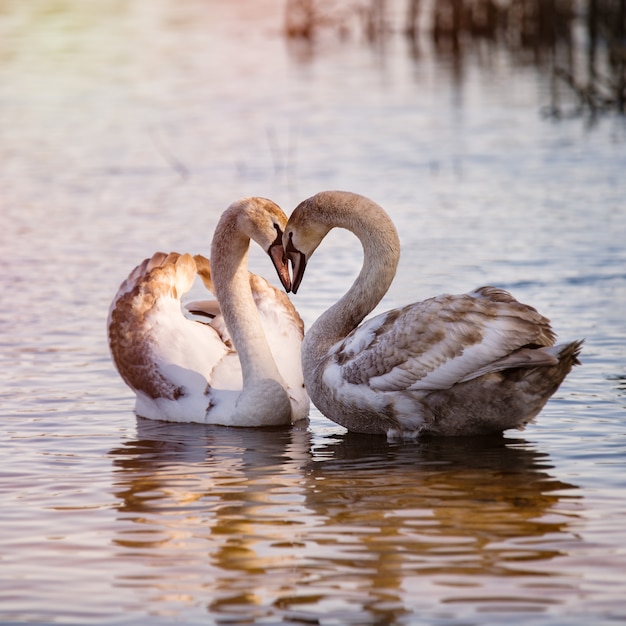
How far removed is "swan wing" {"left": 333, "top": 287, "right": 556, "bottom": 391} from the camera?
7523 millimetres

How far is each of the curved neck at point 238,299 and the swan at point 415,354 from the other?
0.31 m

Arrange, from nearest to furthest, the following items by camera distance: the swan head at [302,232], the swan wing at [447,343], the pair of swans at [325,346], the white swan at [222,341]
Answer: the swan wing at [447,343] < the pair of swans at [325,346] < the swan head at [302,232] < the white swan at [222,341]

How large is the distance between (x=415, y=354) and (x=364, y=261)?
93 centimetres

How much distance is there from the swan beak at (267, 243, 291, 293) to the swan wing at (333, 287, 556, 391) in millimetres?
678

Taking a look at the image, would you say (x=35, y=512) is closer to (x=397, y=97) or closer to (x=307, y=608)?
(x=307, y=608)

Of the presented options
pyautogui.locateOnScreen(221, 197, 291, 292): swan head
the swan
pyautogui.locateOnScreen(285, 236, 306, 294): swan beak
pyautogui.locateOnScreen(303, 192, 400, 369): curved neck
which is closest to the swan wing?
the swan

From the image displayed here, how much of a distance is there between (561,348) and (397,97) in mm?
18731

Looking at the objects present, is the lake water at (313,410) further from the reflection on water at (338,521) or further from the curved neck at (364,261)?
the curved neck at (364,261)

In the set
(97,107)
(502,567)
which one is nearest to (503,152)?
(97,107)

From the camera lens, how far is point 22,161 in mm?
19297

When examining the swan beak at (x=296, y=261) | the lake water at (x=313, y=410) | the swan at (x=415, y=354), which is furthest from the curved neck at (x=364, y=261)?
the lake water at (x=313, y=410)

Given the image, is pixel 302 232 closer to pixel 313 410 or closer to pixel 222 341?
pixel 222 341

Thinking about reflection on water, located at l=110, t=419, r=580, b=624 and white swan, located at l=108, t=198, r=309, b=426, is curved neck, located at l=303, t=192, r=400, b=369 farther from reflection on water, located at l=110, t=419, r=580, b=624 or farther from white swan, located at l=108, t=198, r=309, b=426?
reflection on water, located at l=110, t=419, r=580, b=624

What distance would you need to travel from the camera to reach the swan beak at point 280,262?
8.52 meters
